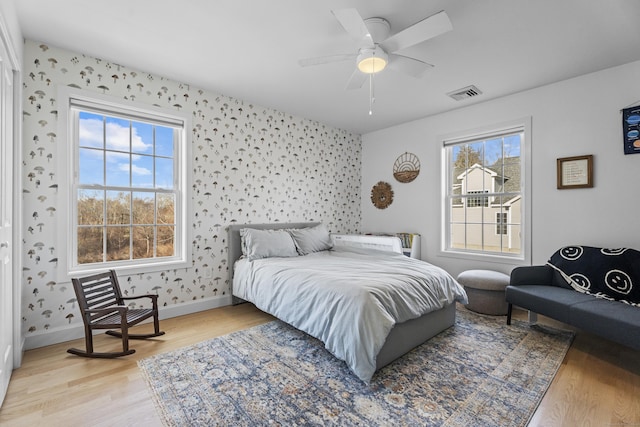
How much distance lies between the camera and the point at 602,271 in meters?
2.67

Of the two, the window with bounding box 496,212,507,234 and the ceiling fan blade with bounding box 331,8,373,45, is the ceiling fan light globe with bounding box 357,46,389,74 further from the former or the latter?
the window with bounding box 496,212,507,234

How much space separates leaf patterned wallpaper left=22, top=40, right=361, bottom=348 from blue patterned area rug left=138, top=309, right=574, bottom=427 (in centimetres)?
108

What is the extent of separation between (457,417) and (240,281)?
2439 millimetres

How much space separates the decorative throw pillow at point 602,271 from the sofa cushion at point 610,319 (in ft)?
0.69

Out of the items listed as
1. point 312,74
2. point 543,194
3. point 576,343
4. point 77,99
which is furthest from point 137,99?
point 576,343

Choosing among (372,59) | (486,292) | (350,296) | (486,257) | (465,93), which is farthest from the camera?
(486,257)

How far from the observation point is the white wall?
9.13 ft

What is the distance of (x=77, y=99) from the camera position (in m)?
2.69

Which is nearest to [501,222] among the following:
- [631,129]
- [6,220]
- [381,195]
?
[631,129]

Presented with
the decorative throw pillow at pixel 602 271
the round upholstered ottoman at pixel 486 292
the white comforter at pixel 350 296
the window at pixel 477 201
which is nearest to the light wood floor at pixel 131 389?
the decorative throw pillow at pixel 602 271

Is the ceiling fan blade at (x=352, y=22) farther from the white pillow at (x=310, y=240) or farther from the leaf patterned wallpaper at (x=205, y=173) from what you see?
the white pillow at (x=310, y=240)

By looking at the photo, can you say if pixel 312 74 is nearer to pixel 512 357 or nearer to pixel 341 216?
pixel 341 216

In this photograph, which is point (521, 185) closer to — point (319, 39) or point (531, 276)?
point (531, 276)

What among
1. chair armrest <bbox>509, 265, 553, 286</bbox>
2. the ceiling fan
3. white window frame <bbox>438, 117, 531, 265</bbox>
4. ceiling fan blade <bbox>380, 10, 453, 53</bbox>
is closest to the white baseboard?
the ceiling fan
